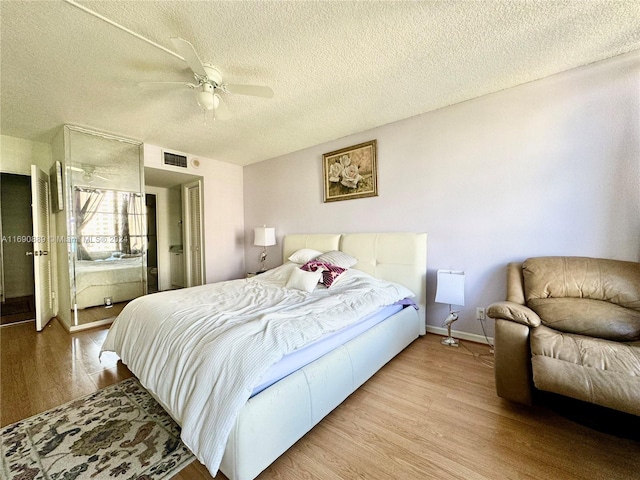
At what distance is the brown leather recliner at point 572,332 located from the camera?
4.06 feet

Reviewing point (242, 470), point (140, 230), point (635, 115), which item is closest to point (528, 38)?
point (635, 115)

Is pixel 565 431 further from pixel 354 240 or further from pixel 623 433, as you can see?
pixel 354 240

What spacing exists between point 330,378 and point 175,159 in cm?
402

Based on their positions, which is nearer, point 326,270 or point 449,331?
point 449,331

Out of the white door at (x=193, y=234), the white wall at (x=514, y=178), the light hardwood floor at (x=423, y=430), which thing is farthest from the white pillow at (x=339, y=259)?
the white door at (x=193, y=234)

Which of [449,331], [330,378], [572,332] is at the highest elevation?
[572,332]

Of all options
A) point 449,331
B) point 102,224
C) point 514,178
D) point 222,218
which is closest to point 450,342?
point 449,331

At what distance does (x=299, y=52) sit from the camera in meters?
1.84

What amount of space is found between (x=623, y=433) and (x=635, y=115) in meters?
2.20

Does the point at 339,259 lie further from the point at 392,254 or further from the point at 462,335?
the point at 462,335

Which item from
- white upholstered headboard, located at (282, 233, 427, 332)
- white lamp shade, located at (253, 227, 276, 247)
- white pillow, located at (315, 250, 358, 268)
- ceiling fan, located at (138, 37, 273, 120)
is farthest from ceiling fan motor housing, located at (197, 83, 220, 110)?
white lamp shade, located at (253, 227, 276, 247)

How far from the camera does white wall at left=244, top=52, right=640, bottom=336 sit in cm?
194

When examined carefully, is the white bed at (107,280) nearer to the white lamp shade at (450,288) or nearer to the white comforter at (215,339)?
the white comforter at (215,339)

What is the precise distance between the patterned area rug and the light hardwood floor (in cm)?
14
